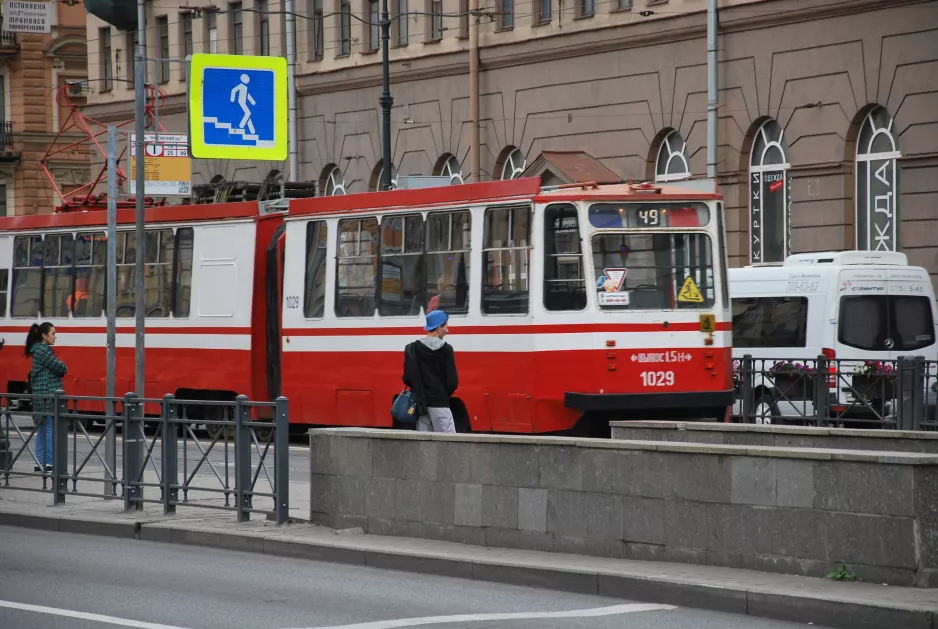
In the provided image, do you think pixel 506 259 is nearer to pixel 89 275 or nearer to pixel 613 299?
pixel 613 299

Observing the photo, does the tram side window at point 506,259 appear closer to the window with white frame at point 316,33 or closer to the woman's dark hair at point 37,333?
the woman's dark hair at point 37,333

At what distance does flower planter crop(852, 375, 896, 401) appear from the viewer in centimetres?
2275

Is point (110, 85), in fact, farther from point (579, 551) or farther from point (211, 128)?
point (579, 551)

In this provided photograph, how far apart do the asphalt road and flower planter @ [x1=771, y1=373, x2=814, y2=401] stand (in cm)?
1186

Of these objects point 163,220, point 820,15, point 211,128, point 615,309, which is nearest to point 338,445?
point 615,309

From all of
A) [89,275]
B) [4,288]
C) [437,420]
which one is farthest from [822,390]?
[4,288]

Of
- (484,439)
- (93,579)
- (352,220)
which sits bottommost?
(93,579)

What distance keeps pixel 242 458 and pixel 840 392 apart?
11.1m

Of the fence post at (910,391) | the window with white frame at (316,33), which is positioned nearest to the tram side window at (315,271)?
the fence post at (910,391)

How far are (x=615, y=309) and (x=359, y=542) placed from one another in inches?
268

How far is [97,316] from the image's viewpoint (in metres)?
27.3

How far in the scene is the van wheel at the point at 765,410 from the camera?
23.5 meters

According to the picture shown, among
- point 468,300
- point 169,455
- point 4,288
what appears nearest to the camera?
point 169,455

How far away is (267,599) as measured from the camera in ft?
35.2
